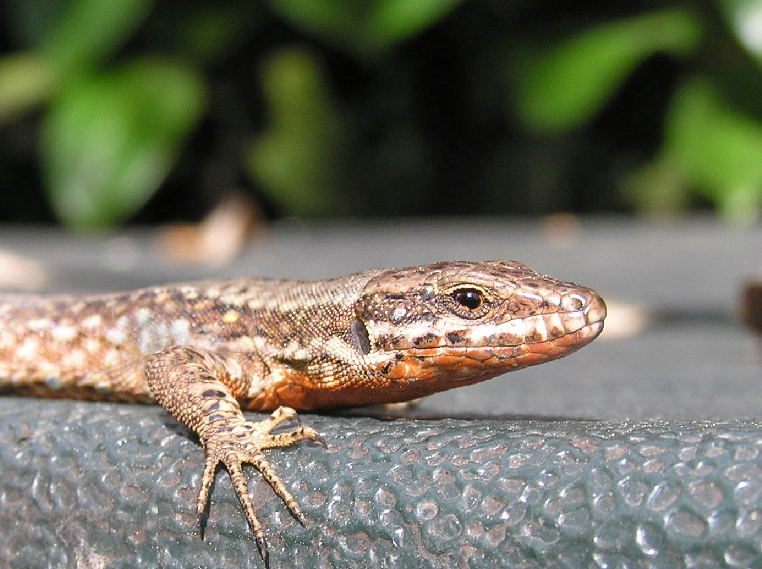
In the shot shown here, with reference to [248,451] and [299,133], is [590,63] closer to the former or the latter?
[299,133]

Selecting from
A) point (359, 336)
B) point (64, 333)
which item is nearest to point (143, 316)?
point (64, 333)

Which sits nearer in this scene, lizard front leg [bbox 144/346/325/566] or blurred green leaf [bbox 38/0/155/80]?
lizard front leg [bbox 144/346/325/566]

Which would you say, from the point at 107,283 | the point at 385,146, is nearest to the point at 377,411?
the point at 107,283

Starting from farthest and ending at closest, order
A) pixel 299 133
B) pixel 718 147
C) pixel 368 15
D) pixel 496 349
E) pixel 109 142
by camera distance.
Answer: pixel 299 133 < pixel 109 142 < pixel 718 147 < pixel 368 15 < pixel 496 349

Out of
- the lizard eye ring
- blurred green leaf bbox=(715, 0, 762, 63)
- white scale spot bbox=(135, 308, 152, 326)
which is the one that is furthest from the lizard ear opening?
blurred green leaf bbox=(715, 0, 762, 63)

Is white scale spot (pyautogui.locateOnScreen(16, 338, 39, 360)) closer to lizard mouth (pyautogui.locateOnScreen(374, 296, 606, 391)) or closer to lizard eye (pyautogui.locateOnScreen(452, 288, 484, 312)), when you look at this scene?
lizard mouth (pyautogui.locateOnScreen(374, 296, 606, 391))

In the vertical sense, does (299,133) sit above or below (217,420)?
above
